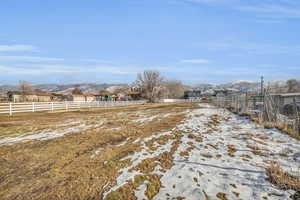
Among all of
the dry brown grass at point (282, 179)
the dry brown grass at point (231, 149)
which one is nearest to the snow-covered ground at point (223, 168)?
the dry brown grass at point (231, 149)

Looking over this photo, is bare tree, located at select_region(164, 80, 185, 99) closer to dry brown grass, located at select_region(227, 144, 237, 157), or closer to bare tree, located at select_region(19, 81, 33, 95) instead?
bare tree, located at select_region(19, 81, 33, 95)

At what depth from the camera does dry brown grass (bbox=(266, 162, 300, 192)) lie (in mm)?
3104

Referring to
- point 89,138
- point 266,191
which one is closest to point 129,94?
point 89,138

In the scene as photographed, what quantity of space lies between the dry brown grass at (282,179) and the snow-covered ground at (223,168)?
13 cm

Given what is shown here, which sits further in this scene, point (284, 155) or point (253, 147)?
point (253, 147)

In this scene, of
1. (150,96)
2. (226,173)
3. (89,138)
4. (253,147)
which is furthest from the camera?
(150,96)

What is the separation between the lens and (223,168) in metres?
3.92

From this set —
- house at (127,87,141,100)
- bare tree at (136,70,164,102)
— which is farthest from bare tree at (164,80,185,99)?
bare tree at (136,70,164,102)

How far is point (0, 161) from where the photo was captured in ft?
14.3

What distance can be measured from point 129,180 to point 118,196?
20.5 inches

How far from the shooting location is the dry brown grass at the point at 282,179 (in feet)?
10.2

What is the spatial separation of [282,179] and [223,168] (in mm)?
1094

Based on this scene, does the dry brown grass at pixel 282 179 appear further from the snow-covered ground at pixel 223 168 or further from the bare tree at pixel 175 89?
the bare tree at pixel 175 89

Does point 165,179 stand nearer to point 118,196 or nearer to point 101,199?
point 118,196
